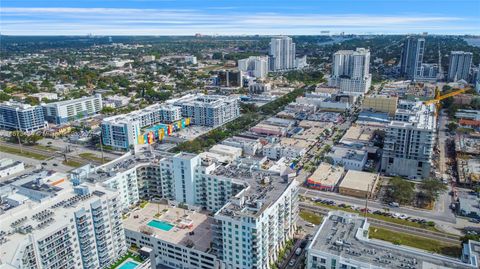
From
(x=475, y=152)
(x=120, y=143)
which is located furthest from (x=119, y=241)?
(x=475, y=152)

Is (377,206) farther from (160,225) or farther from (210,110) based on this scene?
(210,110)

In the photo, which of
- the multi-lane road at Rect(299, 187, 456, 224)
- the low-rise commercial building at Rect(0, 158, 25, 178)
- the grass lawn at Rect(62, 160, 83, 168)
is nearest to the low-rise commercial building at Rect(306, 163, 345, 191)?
the multi-lane road at Rect(299, 187, 456, 224)

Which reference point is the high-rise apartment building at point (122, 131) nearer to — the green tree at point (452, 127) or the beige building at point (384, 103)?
the beige building at point (384, 103)

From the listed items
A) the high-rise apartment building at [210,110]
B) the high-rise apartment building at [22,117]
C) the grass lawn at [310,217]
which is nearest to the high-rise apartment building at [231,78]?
the high-rise apartment building at [210,110]

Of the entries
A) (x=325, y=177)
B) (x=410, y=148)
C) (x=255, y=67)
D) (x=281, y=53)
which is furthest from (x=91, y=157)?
(x=281, y=53)

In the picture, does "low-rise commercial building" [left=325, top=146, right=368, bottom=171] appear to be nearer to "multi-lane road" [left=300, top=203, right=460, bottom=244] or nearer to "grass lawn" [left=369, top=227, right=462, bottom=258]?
"multi-lane road" [left=300, top=203, right=460, bottom=244]

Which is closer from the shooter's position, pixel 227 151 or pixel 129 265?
pixel 129 265
